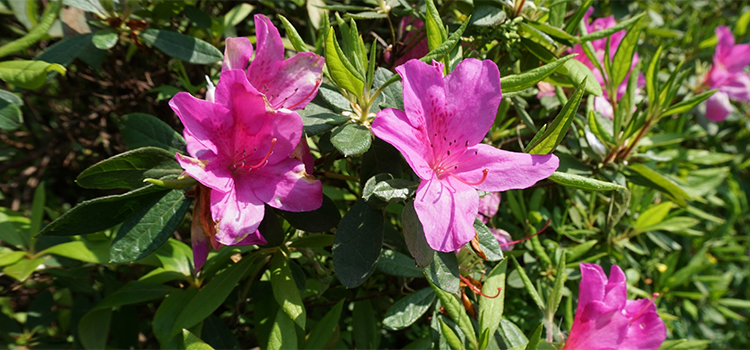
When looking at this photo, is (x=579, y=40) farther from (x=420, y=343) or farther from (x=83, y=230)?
(x=83, y=230)

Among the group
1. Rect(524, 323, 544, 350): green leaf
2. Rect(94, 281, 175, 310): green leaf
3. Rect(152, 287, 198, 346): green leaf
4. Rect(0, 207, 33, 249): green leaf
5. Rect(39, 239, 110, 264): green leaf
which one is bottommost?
Answer: Rect(94, 281, 175, 310): green leaf

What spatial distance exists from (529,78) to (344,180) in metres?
0.50

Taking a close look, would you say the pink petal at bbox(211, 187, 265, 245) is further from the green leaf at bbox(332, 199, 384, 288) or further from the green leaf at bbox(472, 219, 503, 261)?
the green leaf at bbox(472, 219, 503, 261)

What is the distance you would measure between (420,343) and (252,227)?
63 cm

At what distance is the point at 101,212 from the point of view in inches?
33.3

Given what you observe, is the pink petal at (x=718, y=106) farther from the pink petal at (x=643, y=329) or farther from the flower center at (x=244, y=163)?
the flower center at (x=244, y=163)

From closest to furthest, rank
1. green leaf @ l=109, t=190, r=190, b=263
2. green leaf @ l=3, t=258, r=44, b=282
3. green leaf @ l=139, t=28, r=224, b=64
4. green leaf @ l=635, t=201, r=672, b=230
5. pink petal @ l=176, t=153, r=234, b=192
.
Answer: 1. pink petal @ l=176, t=153, r=234, b=192
2. green leaf @ l=109, t=190, r=190, b=263
3. green leaf @ l=3, t=258, r=44, b=282
4. green leaf @ l=139, t=28, r=224, b=64
5. green leaf @ l=635, t=201, r=672, b=230

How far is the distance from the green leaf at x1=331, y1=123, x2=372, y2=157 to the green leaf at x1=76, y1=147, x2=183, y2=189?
334mm

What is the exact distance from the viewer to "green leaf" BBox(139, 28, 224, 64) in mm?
1142

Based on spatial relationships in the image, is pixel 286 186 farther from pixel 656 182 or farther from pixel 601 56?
pixel 601 56

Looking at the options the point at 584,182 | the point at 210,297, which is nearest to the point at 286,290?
the point at 210,297

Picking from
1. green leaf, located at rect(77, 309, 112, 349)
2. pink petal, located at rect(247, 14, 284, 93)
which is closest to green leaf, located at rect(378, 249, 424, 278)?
pink petal, located at rect(247, 14, 284, 93)

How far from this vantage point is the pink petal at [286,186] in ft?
2.69

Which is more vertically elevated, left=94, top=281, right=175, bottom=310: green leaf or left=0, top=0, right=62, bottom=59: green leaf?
left=0, top=0, right=62, bottom=59: green leaf
